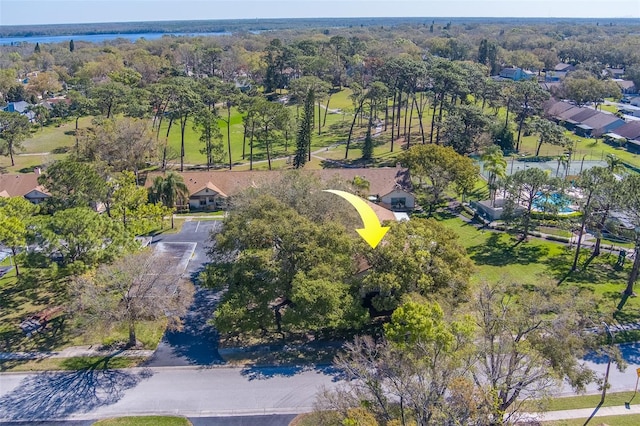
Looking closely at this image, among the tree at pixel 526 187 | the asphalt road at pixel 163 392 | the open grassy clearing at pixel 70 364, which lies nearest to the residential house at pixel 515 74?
the tree at pixel 526 187

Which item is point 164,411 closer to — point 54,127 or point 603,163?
point 603,163

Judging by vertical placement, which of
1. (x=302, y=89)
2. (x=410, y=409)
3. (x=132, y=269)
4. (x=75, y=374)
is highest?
(x=302, y=89)

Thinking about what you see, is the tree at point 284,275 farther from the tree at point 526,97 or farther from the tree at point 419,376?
the tree at point 526,97

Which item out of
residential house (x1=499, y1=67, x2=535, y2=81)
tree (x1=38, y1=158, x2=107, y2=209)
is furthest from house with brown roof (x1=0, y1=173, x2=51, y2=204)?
residential house (x1=499, y1=67, x2=535, y2=81)

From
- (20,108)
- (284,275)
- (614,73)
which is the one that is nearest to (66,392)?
(284,275)

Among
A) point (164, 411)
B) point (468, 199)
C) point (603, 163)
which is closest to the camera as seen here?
point (164, 411)

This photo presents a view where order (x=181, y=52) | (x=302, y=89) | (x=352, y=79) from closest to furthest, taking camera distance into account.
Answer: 1. (x=302, y=89)
2. (x=352, y=79)
3. (x=181, y=52)

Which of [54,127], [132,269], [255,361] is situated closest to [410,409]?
[255,361]
